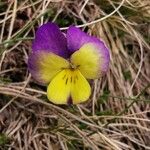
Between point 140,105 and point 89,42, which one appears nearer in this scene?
point 89,42

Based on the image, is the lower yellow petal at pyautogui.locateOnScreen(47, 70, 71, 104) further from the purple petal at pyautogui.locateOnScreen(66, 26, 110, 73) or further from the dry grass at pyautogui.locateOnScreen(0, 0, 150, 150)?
the dry grass at pyautogui.locateOnScreen(0, 0, 150, 150)

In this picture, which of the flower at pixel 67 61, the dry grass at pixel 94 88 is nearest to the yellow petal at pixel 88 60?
the flower at pixel 67 61

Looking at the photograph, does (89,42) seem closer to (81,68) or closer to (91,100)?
(81,68)

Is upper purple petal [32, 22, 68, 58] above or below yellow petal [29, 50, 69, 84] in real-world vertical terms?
above

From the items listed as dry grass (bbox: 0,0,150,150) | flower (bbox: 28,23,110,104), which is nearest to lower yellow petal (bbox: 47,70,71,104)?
flower (bbox: 28,23,110,104)

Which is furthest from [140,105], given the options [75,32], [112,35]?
[75,32]

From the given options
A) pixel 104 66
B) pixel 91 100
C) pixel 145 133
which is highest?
pixel 104 66

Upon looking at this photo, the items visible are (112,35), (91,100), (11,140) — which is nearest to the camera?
(11,140)

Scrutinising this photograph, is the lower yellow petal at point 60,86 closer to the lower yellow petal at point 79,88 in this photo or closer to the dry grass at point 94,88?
the lower yellow petal at point 79,88
